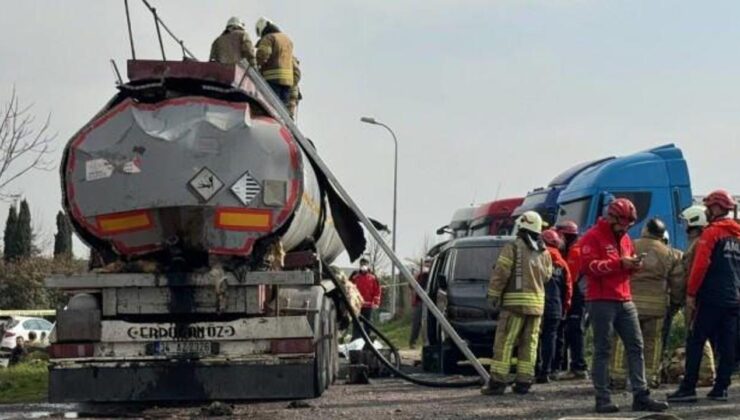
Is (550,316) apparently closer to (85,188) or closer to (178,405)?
(178,405)

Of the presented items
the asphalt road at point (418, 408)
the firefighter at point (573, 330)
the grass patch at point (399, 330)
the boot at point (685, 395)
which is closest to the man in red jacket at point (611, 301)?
the asphalt road at point (418, 408)

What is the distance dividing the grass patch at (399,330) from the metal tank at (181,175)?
22.1 metres

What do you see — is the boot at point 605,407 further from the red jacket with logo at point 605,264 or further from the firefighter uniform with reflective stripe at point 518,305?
the firefighter uniform with reflective stripe at point 518,305

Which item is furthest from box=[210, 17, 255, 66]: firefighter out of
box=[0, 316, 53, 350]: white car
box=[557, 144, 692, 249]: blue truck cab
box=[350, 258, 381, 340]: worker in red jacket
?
box=[0, 316, 53, 350]: white car

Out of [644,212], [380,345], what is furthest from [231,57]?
[644,212]

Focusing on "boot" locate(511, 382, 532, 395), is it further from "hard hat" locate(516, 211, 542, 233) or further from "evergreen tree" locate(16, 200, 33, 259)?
"evergreen tree" locate(16, 200, 33, 259)

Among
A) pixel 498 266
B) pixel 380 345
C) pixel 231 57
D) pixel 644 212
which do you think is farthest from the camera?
pixel 644 212

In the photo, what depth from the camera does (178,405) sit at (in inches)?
523

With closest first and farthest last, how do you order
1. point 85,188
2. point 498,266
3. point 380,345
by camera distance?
point 85,188 < point 498,266 < point 380,345

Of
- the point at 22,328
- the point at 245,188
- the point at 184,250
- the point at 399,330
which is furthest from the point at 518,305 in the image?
the point at 399,330

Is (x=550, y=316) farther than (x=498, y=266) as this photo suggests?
Yes

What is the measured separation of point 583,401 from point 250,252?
3539 millimetres

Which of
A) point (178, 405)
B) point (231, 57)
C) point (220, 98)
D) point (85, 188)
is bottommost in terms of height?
point (178, 405)

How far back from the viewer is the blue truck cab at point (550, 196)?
85.0 feet
